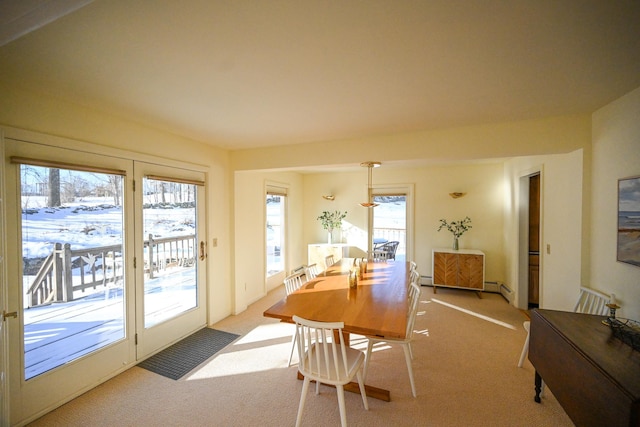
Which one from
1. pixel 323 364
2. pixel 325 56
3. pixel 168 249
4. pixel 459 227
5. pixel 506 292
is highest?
pixel 325 56

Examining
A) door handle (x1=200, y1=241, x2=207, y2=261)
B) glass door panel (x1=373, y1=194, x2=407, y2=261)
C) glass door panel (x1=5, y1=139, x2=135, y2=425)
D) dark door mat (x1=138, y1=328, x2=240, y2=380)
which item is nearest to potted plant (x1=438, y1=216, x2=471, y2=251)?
glass door panel (x1=373, y1=194, x2=407, y2=261)

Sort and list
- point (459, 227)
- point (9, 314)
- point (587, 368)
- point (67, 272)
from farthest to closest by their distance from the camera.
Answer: point (459, 227)
point (67, 272)
point (9, 314)
point (587, 368)

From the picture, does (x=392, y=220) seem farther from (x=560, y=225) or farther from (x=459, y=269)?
(x=560, y=225)

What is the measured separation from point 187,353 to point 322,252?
3.05 meters

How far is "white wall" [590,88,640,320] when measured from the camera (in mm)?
1890

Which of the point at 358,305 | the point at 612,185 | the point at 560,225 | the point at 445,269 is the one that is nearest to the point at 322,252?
the point at 445,269

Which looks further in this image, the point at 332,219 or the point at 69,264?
the point at 332,219

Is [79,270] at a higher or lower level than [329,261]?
higher

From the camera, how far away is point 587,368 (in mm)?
1415

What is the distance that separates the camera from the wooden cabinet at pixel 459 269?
4422mm

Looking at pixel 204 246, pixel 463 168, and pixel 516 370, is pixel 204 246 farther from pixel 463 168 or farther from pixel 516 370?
pixel 463 168

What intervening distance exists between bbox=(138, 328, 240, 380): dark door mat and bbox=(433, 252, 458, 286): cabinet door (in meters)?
3.50

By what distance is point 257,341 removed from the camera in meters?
3.03

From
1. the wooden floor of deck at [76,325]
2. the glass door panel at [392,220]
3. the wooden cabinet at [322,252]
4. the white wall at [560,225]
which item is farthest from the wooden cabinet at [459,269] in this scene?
the wooden floor of deck at [76,325]
